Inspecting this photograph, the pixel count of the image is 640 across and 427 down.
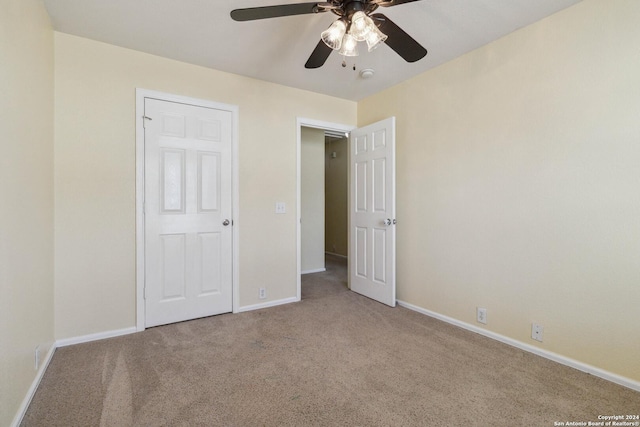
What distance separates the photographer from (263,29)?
224 cm

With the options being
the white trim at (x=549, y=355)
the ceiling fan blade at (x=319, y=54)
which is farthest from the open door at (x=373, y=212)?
the ceiling fan blade at (x=319, y=54)

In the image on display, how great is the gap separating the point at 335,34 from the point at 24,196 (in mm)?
1951

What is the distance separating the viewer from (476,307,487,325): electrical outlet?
2.52 metres

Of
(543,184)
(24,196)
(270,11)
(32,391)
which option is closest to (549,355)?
(543,184)

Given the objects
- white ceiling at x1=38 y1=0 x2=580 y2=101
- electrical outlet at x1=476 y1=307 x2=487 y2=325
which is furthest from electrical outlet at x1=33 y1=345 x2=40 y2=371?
electrical outlet at x1=476 y1=307 x2=487 y2=325

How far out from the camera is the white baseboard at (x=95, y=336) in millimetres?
2328

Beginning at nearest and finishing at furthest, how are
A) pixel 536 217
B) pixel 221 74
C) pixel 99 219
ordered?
pixel 536 217 < pixel 99 219 < pixel 221 74

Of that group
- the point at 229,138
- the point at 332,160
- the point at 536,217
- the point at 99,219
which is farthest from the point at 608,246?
the point at 332,160

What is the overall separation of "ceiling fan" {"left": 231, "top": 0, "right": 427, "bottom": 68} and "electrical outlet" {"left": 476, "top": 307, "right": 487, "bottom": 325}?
211 centimetres

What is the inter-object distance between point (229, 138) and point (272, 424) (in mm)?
2500

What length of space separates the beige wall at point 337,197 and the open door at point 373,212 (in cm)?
242

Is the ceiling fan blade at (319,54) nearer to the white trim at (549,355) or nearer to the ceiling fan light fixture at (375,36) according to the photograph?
the ceiling fan light fixture at (375,36)

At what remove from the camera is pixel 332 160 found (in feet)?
21.4

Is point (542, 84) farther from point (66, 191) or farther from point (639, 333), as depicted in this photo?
point (66, 191)
